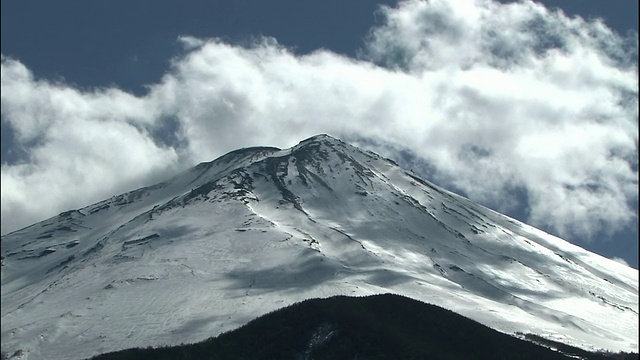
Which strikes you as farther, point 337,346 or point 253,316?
point 253,316

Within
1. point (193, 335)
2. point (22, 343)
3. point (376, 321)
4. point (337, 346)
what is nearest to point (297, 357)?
point (337, 346)

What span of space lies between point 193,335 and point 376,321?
47086mm

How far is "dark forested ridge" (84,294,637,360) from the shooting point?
458 ft

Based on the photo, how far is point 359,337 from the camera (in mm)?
141375

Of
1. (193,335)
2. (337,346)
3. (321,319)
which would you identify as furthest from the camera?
(193,335)

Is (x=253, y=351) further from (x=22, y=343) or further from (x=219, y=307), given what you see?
(x=22, y=343)

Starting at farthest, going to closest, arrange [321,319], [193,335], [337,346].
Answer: [193,335]
[321,319]
[337,346]

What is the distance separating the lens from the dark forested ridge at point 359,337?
139625 mm

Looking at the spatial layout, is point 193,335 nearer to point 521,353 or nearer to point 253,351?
point 253,351

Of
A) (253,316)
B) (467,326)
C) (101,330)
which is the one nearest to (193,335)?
(253,316)

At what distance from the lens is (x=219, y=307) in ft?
651

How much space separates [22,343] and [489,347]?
331 feet

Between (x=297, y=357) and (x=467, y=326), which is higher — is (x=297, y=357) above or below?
below

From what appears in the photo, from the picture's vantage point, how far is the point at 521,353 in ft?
484
